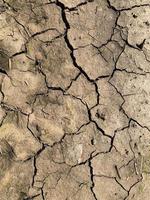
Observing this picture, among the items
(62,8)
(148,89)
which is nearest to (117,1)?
(62,8)

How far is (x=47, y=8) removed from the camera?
4.39 meters

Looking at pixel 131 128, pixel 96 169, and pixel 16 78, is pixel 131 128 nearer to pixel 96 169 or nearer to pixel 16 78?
pixel 96 169

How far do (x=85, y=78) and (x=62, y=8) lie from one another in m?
0.62

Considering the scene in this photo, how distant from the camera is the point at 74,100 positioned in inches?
169

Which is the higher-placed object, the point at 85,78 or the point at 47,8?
the point at 47,8

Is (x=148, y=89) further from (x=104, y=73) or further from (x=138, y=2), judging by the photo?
(x=138, y=2)

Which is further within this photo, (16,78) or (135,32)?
(135,32)

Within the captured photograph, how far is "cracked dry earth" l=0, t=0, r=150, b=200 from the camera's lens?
4102mm

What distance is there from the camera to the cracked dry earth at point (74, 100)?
410 centimetres

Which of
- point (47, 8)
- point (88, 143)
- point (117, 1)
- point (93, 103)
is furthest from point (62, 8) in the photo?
point (88, 143)

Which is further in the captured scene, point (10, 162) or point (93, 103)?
point (93, 103)

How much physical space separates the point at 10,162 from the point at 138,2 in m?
1.75

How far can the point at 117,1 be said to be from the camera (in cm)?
456

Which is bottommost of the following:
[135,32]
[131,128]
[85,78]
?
[131,128]
